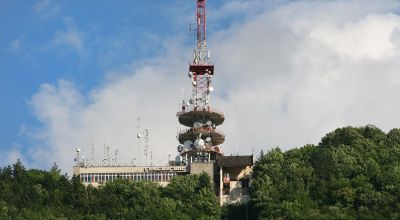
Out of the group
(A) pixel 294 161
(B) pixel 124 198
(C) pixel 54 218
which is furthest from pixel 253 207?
(C) pixel 54 218

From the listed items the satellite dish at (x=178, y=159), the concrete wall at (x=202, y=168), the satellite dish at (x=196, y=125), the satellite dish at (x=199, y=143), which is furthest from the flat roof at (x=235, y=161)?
the satellite dish at (x=196, y=125)

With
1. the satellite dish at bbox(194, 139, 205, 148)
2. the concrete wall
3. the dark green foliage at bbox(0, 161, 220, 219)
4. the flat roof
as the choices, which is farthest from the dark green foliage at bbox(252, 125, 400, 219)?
the satellite dish at bbox(194, 139, 205, 148)

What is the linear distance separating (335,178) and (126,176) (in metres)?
25.3

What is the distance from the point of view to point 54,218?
96.6 metres

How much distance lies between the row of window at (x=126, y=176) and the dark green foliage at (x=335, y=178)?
1149 centimetres

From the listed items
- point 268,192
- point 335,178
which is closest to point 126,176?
point 268,192

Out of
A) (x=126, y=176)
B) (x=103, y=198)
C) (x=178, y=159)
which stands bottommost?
(x=103, y=198)

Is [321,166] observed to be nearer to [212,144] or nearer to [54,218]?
[212,144]

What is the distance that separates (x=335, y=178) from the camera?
10388cm

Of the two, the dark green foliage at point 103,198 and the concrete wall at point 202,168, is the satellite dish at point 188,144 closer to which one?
the concrete wall at point 202,168

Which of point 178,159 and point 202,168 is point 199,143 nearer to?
point 178,159

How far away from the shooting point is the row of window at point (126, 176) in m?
112

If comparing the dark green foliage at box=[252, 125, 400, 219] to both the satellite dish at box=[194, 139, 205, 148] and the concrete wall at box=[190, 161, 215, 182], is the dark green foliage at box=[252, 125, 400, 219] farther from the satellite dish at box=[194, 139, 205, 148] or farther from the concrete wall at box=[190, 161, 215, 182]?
the satellite dish at box=[194, 139, 205, 148]

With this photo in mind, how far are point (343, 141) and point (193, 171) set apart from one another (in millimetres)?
18135
